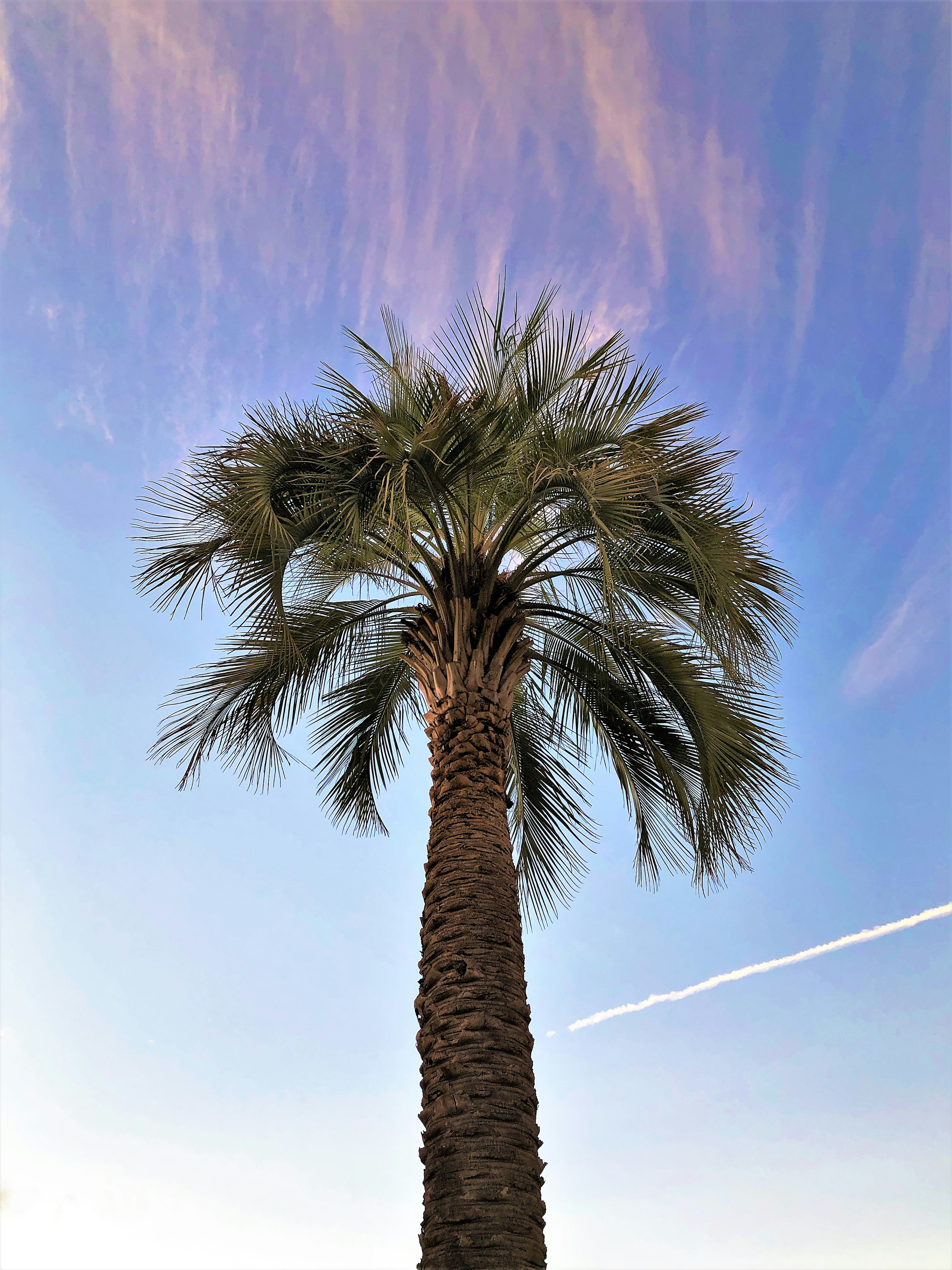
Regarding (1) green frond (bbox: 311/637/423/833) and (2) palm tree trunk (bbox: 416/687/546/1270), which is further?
(1) green frond (bbox: 311/637/423/833)

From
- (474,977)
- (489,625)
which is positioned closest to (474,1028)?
(474,977)

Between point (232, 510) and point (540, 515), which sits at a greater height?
point (540, 515)

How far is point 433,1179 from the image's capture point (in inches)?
201

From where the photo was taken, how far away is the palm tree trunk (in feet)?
16.0

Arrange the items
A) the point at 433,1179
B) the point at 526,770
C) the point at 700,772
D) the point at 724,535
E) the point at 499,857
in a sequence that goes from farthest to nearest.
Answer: the point at 526,770
the point at 700,772
the point at 724,535
the point at 499,857
the point at 433,1179

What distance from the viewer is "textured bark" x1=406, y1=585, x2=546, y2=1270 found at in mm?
4891

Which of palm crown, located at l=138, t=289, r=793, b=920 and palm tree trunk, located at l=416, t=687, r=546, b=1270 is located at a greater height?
palm crown, located at l=138, t=289, r=793, b=920

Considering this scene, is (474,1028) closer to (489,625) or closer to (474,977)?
(474,977)

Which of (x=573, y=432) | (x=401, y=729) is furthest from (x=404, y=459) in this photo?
(x=401, y=729)

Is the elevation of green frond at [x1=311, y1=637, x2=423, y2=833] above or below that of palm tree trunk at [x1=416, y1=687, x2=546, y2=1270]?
above

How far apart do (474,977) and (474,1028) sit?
0.31 m

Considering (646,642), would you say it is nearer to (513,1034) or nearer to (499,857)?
(499,857)

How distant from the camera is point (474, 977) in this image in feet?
18.4

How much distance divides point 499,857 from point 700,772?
2469mm
